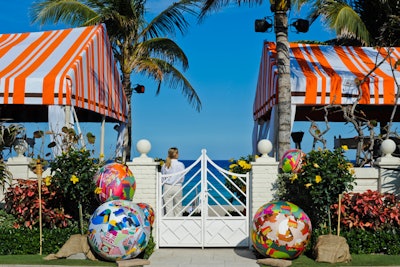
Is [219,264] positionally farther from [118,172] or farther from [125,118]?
[125,118]

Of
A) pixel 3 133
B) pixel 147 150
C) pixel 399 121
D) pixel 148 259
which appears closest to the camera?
pixel 148 259

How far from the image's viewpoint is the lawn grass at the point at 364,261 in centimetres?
915

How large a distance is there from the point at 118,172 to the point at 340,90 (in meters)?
7.52

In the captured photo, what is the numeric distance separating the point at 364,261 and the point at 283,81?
5.30 metres

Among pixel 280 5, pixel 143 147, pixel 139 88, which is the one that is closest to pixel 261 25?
pixel 280 5

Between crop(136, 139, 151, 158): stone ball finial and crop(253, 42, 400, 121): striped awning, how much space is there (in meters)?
5.36

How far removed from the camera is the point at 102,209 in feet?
30.8

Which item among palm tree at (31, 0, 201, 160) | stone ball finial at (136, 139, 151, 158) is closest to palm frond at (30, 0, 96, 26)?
palm tree at (31, 0, 201, 160)

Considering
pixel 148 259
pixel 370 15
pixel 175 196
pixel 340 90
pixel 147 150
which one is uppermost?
pixel 370 15

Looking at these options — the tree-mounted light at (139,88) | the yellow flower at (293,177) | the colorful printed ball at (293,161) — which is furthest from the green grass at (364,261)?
the tree-mounted light at (139,88)

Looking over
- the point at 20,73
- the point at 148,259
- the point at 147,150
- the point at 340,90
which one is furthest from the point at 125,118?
the point at 148,259

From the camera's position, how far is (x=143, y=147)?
11.2 m

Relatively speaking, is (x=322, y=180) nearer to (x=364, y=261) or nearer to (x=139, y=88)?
(x=364, y=261)

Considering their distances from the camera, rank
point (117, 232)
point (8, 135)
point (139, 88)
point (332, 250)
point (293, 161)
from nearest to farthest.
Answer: point (117, 232), point (332, 250), point (293, 161), point (8, 135), point (139, 88)
